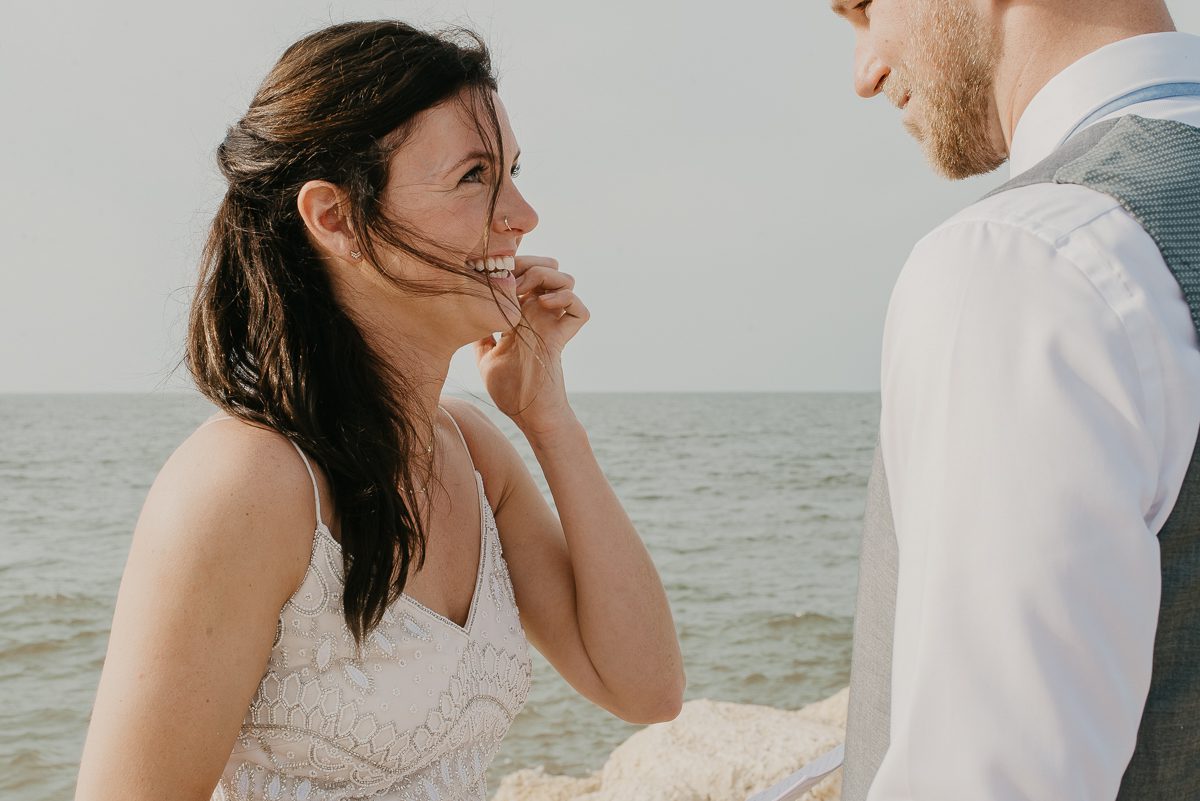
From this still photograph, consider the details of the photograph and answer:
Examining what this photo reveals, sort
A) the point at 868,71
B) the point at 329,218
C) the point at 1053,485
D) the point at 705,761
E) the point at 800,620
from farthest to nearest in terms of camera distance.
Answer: the point at 800,620, the point at 705,761, the point at 329,218, the point at 868,71, the point at 1053,485

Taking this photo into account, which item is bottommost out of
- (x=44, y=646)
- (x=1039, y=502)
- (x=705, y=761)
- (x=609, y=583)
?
(x=44, y=646)

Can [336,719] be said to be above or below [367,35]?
below

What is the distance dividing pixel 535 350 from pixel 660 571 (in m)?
11.2

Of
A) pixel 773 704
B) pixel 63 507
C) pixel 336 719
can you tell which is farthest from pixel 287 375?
pixel 63 507

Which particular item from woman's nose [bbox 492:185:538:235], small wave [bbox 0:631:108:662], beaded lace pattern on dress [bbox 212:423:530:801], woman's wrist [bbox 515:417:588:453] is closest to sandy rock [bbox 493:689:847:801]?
woman's wrist [bbox 515:417:588:453]

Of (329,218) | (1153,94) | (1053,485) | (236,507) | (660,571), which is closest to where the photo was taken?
(1053,485)

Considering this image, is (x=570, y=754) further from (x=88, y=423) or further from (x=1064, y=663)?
(x=88, y=423)

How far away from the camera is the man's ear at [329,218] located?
2.20 metres

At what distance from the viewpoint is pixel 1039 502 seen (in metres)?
0.94

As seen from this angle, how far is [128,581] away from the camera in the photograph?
178 centimetres

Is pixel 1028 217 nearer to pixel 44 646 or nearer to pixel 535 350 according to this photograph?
pixel 535 350

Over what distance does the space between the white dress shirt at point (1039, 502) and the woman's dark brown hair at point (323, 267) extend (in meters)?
1.32

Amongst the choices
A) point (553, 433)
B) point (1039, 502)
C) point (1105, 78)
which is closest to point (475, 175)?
point (553, 433)

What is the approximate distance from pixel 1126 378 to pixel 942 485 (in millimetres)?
194
